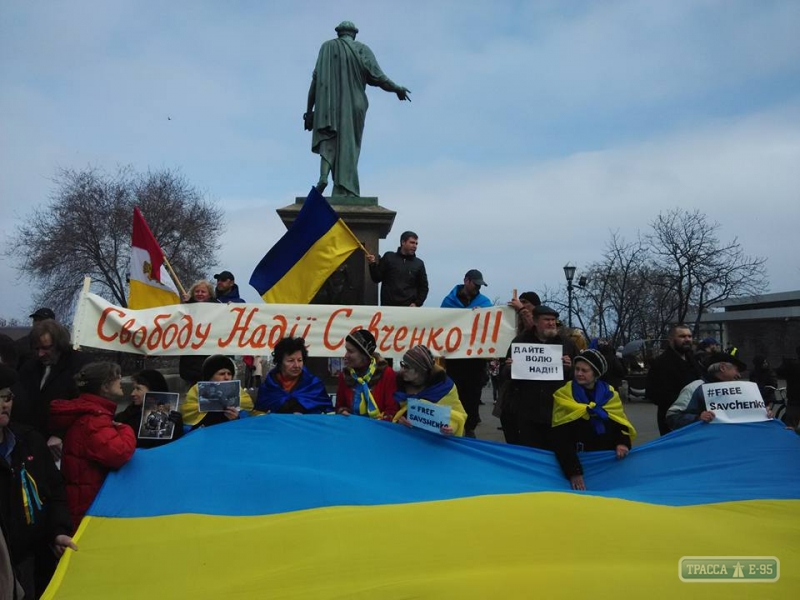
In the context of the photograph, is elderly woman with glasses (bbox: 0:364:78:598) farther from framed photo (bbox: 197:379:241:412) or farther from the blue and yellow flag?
the blue and yellow flag

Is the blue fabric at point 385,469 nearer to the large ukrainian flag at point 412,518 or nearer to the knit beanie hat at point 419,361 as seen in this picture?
the large ukrainian flag at point 412,518

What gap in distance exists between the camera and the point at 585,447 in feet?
18.4

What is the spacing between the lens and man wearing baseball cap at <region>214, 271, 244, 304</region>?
25.7 ft

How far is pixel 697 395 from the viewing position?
5.87 m

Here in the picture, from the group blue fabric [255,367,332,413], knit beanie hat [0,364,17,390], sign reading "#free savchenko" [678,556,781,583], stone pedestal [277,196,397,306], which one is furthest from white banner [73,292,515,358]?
sign reading "#free savchenko" [678,556,781,583]

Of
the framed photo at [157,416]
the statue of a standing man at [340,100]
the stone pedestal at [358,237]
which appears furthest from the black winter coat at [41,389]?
the statue of a standing man at [340,100]

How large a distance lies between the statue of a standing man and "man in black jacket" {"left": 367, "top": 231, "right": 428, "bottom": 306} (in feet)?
8.22

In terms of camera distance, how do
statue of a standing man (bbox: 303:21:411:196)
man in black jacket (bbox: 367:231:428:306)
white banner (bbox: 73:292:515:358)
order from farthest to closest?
1. statue of a standing man (bbox: 303:21:411:196)
2. man in black jacket (bbox: 367:231:428:306)
3. white banner (bbox: 73:292:515:358)

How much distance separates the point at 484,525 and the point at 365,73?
836 centimetres

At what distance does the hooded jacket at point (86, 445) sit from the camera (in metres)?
4.29

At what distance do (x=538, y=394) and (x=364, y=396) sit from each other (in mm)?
1417

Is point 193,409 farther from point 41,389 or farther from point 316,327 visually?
point 316,327

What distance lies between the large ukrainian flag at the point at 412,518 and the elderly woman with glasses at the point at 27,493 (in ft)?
0.65

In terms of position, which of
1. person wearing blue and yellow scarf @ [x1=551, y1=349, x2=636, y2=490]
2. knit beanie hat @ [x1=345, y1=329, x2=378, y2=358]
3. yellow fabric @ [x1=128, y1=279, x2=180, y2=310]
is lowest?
person wearing blue and yellow scarf @ [x1=551, y1=349, x2=636, y2=490]
